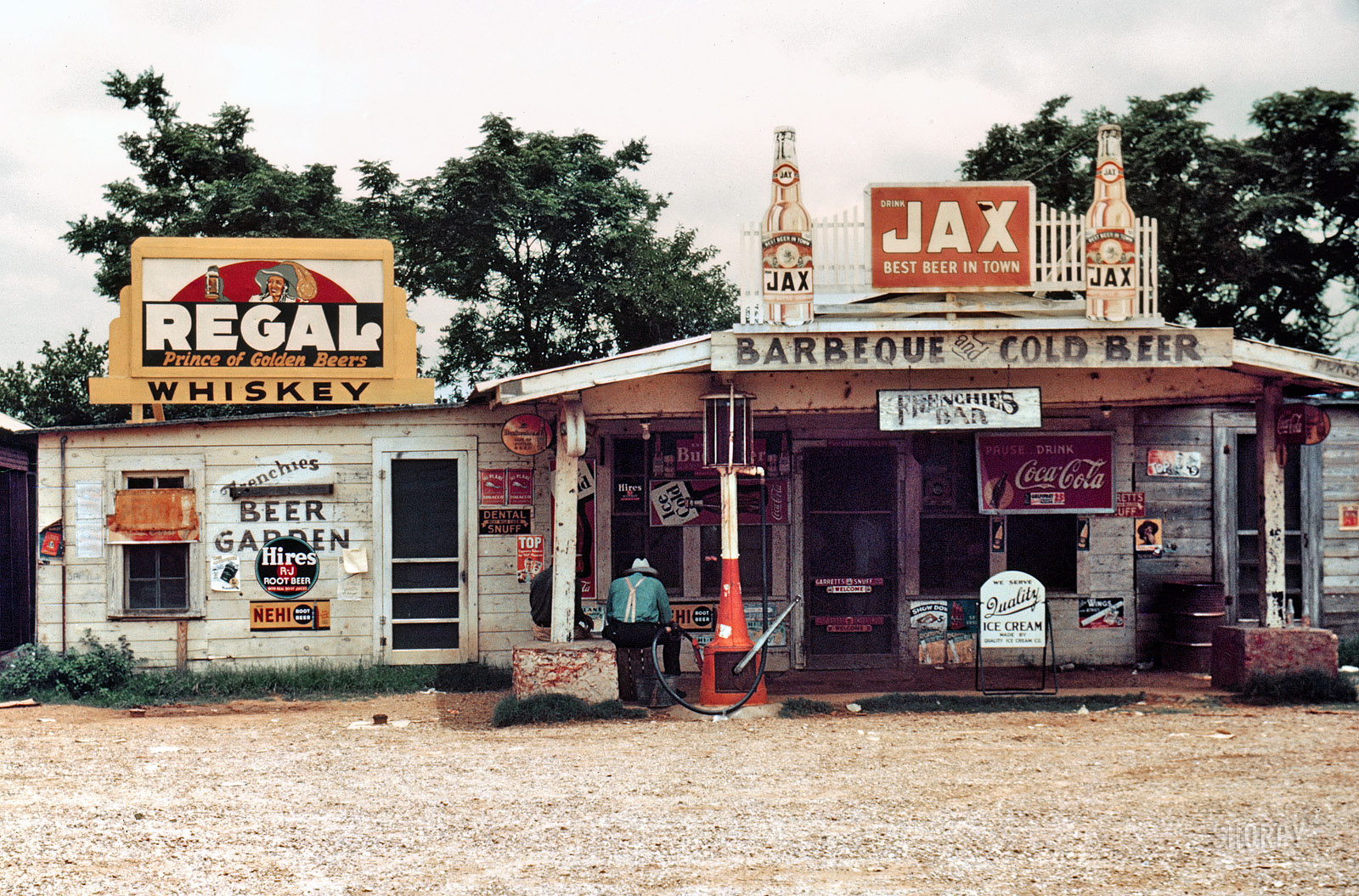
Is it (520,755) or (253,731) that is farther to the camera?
(253,731)

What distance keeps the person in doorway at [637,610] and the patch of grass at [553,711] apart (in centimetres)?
73

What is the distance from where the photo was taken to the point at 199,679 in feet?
42.0

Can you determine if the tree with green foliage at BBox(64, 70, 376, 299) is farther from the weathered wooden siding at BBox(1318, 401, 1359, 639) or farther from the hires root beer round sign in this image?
the weathered wooden siding at BBox(1318, 401, 1359, 639)

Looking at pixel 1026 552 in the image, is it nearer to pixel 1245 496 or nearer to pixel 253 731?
pixel 1245 496

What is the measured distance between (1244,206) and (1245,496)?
44.2ft

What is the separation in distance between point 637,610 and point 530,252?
52.1 feet

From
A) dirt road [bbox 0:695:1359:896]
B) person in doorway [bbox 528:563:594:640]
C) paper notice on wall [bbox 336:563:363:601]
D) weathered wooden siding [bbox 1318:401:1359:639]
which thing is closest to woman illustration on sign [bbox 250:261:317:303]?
paper notice on wall [bbox 336:563:363:601]

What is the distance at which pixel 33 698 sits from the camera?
1242cm

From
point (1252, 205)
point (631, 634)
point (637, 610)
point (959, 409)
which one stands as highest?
point (1252, 205)

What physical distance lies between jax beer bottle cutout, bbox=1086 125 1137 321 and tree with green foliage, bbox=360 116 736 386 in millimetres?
15422

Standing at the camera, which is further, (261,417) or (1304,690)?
(261,417)

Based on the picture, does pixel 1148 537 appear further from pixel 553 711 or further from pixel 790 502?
pixel 553 711

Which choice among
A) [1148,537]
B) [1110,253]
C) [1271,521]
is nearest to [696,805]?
[1110,253]

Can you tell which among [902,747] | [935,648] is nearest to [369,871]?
[902,747]
